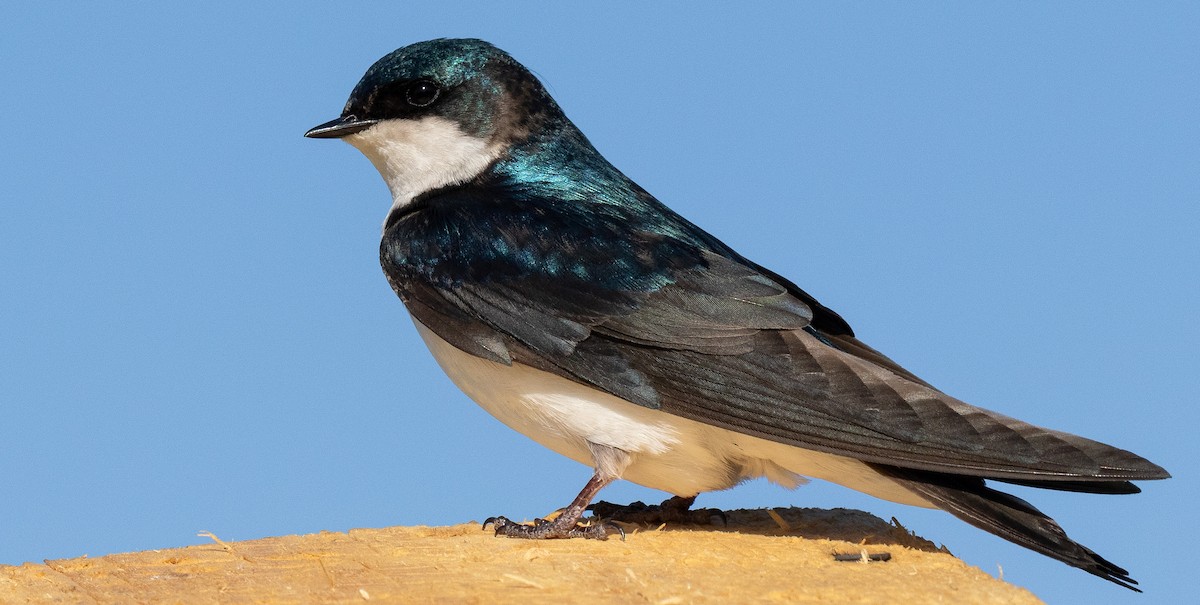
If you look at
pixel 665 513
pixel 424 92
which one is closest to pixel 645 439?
pixel 665 513

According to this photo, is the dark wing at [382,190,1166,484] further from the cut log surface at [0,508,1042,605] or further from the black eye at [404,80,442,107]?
the black eye at [404,80,442,107]

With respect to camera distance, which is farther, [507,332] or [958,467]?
[507,332]

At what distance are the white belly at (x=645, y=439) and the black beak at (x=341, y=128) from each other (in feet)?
4.05

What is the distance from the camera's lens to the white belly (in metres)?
5.21

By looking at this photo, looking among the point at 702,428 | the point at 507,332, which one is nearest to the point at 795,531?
the point at 702,428

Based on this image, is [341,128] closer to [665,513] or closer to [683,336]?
[683,336]

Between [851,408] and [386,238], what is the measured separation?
2167mm

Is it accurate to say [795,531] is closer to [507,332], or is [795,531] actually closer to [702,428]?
[702,428]

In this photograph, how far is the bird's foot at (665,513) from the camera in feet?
19.2

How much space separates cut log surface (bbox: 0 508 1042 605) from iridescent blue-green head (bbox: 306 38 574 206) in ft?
5.36

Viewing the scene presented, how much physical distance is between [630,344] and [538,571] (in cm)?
95

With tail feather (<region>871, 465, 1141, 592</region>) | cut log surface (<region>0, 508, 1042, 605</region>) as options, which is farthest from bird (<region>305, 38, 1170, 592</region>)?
cut log surface (<region>0, 508, 1042, 605</region>)

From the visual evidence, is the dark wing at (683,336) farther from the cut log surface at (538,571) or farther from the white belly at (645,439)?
the cut log surface at (538,571)

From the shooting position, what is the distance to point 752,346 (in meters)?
5.12
